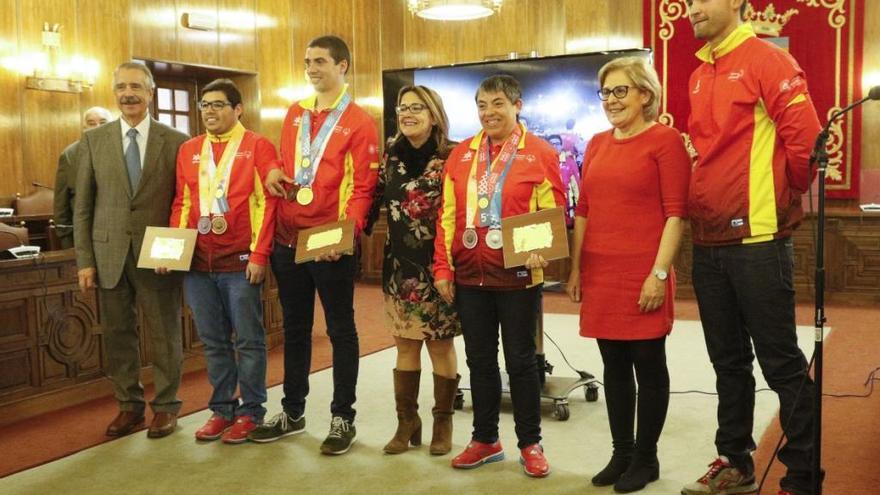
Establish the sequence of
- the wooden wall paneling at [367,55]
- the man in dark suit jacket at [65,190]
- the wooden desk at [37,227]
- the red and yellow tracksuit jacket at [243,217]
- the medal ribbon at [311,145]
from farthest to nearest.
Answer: the wooden wall paneling at [367,55]
the wooden desk at [37,227]
the man in dark suit jacket at [65,190]
the red and yellow tracksuit jacket at [243,217]
the medal ribbon at [311,145]

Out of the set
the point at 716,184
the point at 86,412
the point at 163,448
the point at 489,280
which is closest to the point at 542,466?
the point at 489,280

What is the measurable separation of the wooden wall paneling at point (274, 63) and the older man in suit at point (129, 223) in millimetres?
5288

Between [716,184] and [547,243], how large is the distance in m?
0.55

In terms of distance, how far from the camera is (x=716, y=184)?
99.0 inches

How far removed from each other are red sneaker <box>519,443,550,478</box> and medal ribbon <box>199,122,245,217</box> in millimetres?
1434

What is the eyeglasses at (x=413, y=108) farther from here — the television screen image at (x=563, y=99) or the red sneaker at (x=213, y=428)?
the red sneaker at (x=213, y=428)

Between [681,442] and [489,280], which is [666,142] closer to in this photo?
[489,280]

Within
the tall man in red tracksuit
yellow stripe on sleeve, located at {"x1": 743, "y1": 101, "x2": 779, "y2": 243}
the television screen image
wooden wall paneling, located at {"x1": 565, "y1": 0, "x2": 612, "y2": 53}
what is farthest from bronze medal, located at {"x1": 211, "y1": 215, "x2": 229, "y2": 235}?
wooden wall paneling, located at {"x1": 565, "y1": 0, "x2": 612, "y2": 53}

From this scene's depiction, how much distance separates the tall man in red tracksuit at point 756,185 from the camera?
7.88 ft

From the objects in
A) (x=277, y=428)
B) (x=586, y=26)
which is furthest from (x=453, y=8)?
(x=277, y=428)

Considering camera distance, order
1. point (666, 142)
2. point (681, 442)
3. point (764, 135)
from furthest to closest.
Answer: point (681, 442)
point (666, 142)
point (764, 135)

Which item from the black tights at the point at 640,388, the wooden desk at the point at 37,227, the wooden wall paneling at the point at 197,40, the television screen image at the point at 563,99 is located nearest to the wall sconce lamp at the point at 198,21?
the wooden wall paneling at the point at 197,40

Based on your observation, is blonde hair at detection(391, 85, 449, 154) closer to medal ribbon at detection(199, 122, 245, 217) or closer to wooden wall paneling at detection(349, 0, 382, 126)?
medal ribbon at detection(199, 122, 245, 217)

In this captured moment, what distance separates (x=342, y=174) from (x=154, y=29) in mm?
5197
